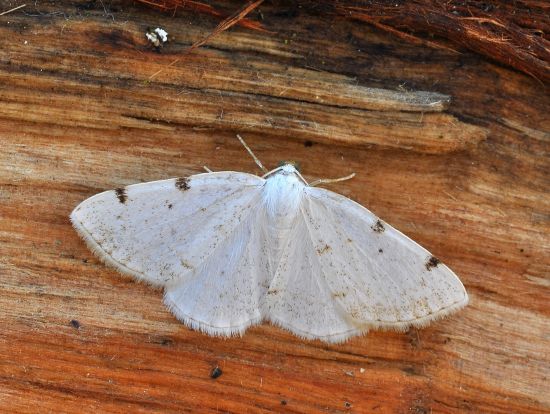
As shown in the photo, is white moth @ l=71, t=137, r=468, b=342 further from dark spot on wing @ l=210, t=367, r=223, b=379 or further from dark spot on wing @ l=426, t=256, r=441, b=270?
dark spot on wing @ l=210, t=367, r=223, b=379

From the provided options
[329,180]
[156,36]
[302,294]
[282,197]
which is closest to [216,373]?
[302,294]

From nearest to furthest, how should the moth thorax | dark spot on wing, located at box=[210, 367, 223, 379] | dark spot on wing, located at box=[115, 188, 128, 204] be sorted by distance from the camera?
dark spot on wing, located at box=[115, 188, 128, 204] < the moth thorax < dark spot on wing, located at box=[210, 367, 223, 379]

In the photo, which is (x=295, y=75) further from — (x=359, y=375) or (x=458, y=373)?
(x=458, y=373)

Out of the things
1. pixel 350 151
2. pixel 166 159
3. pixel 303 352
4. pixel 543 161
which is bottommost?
pixel 303 352

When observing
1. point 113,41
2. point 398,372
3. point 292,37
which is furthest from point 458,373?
point 113,41

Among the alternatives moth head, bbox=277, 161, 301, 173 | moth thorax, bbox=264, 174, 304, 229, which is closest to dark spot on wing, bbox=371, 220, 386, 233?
moth thorax, bbox=264, 174, 304, 229

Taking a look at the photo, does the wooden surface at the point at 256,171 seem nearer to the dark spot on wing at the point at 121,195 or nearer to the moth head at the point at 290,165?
the moth head at the point at 290,165
